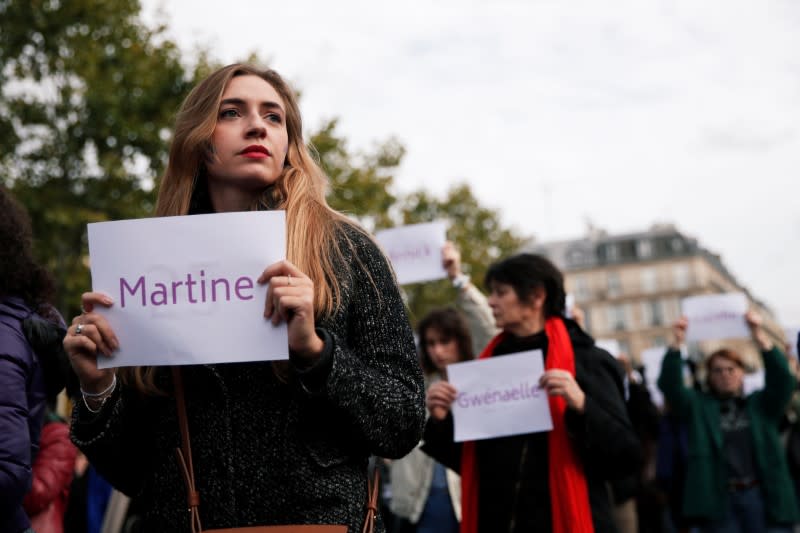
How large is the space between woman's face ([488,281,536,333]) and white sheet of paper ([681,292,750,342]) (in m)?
3.43

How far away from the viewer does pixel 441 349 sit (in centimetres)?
593

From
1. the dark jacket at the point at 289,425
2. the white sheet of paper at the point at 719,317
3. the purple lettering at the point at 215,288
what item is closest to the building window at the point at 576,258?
the white sheet of paper at the point at 719,317

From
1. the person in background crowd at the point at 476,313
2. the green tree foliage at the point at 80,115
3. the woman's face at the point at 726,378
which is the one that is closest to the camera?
the person in background crowd at the point at 476,313

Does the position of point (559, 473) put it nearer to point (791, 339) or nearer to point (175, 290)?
point (175, 290)

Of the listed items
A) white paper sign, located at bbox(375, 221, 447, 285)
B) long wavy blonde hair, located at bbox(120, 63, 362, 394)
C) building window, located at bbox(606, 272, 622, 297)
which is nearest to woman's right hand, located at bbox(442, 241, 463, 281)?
white paper sign, located at bbox(375, 221, 447, 285)

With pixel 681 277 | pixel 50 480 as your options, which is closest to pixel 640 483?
pixel 50 480

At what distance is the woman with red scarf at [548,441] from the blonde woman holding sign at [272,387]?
196 centimetres

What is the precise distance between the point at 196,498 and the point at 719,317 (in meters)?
6.49

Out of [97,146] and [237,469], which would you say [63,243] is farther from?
[237,469]

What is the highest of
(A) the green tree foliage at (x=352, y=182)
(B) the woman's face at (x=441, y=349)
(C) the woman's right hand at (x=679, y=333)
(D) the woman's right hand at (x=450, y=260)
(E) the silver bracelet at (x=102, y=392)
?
(A) the green tree foliage at (x=352, y=182)

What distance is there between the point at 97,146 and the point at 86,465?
Result: 10946 mm

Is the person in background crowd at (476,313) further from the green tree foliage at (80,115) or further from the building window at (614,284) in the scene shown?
the building window at (614,284)

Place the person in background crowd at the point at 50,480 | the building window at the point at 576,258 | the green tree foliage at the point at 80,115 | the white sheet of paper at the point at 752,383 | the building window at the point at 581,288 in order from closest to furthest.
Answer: the person in background crowd at the point at 50,480 → the white sheet of paper at the point at 752,383 → the green tree foliage at the point at 80,115 → the building window at the point at 581,288 → the building window at the point at 576,258

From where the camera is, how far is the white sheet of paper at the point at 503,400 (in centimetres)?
434
